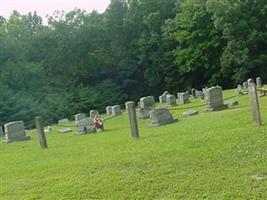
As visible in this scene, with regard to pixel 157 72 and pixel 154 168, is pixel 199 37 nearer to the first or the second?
pixel 157 72

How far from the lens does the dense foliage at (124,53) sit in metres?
43.4

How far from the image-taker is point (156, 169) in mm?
8359

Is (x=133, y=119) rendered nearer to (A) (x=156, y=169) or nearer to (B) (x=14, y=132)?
(A) (x=156, y=169)

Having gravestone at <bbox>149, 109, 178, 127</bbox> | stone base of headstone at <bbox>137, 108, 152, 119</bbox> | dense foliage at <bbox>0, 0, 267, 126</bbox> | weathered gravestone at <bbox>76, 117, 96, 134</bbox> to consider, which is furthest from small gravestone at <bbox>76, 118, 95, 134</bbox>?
dense foliage at <bbox>0, 0, 267, 126</bbox>

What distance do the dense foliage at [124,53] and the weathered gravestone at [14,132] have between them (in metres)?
18.3

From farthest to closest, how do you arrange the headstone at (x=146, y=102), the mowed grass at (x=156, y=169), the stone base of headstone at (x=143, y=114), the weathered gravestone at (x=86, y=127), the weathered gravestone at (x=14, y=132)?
the headstone at (x=146, y=102) → the stone base of headstone at (x=143, y=114) → the weathered gravestone at (x=14, y=132) → the weathered gravestone at (x=86, y=127) → the mowed grass at (x=156, y=169)

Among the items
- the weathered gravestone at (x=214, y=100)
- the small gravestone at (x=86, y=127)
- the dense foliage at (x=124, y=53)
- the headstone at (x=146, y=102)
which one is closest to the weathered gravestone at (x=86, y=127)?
the small gravestone at (x=86, y=127)

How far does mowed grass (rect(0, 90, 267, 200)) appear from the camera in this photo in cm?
698

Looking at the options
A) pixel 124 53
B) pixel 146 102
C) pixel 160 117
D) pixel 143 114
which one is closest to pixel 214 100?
pixel 160 117

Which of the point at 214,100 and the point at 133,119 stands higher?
the point at 214,100

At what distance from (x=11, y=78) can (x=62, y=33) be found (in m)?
10.8

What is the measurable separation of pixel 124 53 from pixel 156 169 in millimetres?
45272

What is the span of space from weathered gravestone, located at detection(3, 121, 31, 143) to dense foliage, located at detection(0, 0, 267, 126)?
18.3 metres

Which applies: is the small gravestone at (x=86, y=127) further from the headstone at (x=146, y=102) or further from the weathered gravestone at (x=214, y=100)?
the headstone at (x=146, y=102)
